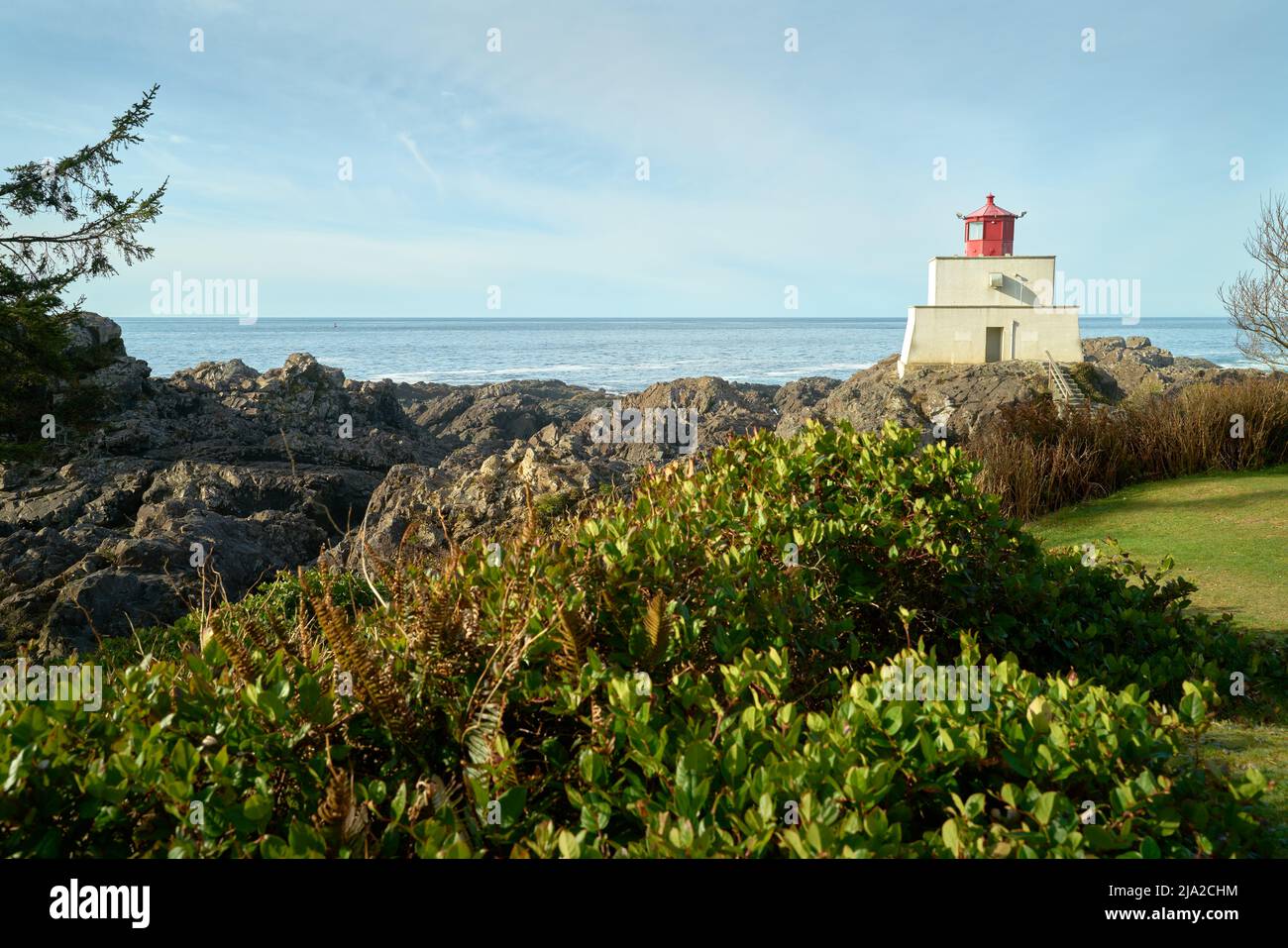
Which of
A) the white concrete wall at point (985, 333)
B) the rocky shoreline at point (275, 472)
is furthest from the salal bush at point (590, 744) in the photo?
the white concrete wall at point (985, 333)

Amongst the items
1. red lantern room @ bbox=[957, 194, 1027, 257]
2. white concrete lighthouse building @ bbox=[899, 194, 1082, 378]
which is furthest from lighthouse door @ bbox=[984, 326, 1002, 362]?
red lantern room @ bbox=[957, 194, 1027, 257]

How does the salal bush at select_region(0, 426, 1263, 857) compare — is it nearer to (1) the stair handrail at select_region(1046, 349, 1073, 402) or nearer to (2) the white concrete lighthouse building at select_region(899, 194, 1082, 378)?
(1) the stair handrail at select_region(1046, 349, 1073, 402)

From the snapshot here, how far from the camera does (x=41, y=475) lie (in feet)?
43.1

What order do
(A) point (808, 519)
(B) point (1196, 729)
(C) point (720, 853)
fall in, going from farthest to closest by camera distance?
(A) point (808, 519)
(B) point (1196, 729)
(C) point (720, 853)

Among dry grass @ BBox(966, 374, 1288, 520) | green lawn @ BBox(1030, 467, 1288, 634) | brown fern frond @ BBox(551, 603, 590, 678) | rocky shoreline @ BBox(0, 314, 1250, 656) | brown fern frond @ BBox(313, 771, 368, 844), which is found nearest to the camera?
brown fern frond @ BBox(313, 771, 368, 844)

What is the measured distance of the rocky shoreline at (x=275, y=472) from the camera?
796 centimetres

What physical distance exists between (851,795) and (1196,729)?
113 centimetres

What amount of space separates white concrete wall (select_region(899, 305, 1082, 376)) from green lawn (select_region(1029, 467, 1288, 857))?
14.7 m

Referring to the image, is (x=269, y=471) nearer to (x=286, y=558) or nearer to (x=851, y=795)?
(x=286, y=558)

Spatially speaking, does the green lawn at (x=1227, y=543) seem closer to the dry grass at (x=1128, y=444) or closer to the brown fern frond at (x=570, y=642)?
the dry grass at (x=1128, y=444)

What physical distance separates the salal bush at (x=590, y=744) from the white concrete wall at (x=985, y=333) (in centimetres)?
2426

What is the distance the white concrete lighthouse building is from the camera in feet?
80.6

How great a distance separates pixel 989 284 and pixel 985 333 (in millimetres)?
1674
